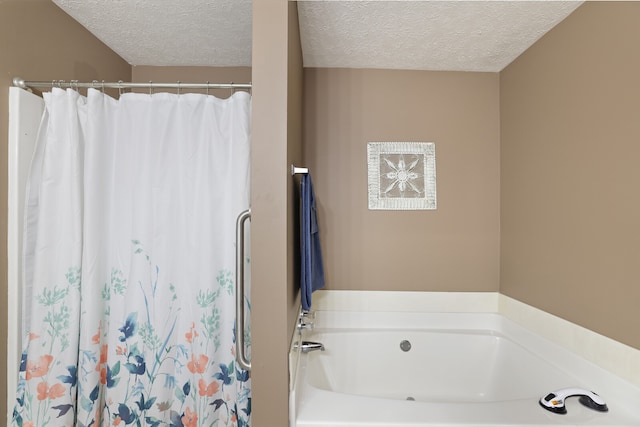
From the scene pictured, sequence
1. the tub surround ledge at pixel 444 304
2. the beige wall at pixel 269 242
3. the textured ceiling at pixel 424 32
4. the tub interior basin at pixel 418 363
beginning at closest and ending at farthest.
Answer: the beige wall at pixel 269 242, the textured ceiling at pixel 424 32, the tub surround ledge at pixel 444 304, the tub interior basin at pixel 418 363

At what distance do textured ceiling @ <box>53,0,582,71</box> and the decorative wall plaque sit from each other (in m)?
0.56

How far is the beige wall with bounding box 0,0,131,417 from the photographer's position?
1.40 m

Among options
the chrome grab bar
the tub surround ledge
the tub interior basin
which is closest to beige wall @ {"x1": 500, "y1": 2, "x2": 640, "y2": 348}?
the tub surround ledge

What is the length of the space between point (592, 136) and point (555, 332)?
0.96 meters

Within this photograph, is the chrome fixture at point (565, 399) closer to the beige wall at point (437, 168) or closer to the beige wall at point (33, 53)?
the beige wall at point (437, 168)

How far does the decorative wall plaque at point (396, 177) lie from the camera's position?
226 centimetres

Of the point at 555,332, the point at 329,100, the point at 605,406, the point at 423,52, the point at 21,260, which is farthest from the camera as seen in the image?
the point at 329,100

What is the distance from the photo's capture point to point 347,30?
1.80 metres

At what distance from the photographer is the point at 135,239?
4.87 ft

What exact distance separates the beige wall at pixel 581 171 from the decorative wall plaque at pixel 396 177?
0.55 meters

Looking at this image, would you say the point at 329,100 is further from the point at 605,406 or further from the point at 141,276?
the point at 605,406

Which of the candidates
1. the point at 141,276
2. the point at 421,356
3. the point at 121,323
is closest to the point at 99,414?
the point at 121,323

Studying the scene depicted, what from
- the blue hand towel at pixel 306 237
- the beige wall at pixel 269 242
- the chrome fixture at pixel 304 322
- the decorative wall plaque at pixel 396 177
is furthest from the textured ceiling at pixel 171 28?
the chrome fixture at pixel 304 322

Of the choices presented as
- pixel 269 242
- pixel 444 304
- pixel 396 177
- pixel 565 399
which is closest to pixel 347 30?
pixel 396 177
